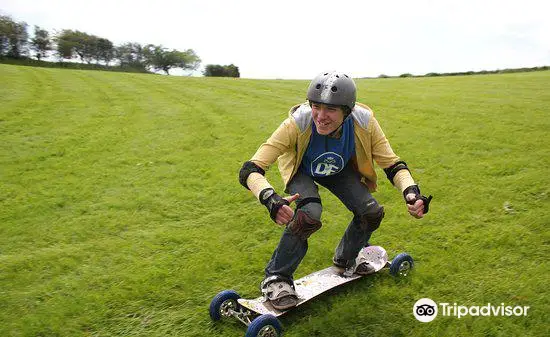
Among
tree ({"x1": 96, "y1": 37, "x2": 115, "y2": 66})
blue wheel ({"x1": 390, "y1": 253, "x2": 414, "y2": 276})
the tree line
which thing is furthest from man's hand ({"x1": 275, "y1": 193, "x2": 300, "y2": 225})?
tree ({"x1": 96, "y1": 37, "x2": 115, "y2": 66})

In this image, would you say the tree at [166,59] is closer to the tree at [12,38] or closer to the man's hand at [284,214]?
the tree at [12,38]

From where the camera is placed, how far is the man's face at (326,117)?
4.00 m

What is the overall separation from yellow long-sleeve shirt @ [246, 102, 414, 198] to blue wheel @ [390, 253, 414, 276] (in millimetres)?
1071

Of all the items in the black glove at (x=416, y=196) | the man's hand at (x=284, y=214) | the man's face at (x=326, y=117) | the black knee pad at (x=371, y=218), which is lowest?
the black knee pad at (x=371, y=218)

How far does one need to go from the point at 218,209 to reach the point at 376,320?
3.66 meters

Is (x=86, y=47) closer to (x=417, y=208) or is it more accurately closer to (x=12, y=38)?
(x=12, y=38)

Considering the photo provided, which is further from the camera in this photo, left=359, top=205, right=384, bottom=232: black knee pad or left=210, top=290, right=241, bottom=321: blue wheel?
left=359, top=205, right=384, bottom=232: black knee pad

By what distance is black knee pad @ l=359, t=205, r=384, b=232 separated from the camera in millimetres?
4293

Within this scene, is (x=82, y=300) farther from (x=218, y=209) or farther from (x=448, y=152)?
(x=448, y=152)

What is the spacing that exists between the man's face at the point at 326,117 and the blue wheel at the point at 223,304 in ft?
6.07

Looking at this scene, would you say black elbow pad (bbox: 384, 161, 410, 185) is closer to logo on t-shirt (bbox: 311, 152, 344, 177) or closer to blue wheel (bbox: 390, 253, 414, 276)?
logo on t-shirt (bbox: 311, 152, 344, 177)

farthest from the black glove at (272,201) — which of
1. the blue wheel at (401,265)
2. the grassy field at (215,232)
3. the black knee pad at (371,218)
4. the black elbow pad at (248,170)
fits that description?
the blue wheel at (401,265)

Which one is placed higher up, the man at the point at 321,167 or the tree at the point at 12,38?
the tree at the point at 12,38

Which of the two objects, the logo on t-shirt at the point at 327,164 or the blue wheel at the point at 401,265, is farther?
the blue wheel at the point at 401,265
